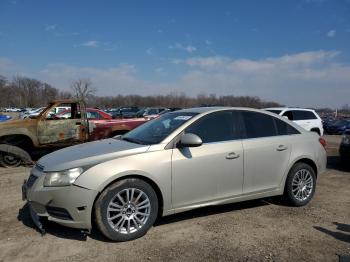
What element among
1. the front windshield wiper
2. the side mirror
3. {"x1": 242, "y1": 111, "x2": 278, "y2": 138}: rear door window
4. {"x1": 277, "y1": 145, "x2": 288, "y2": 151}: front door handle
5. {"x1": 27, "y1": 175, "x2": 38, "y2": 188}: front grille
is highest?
{"x1": 242, "y1": 111, "x2": 278, "y2": 138}: rear door window

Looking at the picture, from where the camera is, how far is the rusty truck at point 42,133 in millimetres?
9328

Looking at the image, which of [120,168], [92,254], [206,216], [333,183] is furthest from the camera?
[333,183]

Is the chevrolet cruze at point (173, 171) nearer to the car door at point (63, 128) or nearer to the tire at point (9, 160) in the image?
the car door at point (63, 128)

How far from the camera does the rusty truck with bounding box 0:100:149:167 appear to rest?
933 cm

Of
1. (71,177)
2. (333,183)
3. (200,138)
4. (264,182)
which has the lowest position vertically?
(333,183)

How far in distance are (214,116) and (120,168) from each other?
5.63 feet

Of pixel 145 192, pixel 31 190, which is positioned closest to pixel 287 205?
pixel 145 192

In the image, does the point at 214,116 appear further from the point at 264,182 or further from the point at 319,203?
the point at 319,203

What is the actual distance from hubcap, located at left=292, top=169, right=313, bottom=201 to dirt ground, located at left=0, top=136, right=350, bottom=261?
0.70 feet

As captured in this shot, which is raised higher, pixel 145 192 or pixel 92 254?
pixel 145 192

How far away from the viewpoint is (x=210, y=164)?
15.3 feet

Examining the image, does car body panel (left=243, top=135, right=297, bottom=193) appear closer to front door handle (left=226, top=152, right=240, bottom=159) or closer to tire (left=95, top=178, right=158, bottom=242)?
front door handle (left=226, top=152, right=240, bottom=159)

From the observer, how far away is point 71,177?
3986 millimetres

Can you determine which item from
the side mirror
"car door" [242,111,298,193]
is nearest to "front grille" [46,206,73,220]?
the side mirror
